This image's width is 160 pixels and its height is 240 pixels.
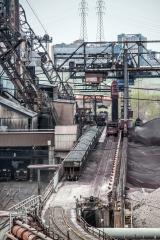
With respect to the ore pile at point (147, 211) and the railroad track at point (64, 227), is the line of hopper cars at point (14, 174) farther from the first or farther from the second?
the ore pile at point (147, 211)

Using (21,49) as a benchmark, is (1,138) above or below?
below

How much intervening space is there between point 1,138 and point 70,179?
1772cm

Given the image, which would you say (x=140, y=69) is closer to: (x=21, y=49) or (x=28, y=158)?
(x=28, y=158)

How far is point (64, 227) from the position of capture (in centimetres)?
2477

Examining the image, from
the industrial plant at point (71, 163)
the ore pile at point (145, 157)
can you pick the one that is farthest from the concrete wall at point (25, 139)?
the ore pile at point (145, 157)

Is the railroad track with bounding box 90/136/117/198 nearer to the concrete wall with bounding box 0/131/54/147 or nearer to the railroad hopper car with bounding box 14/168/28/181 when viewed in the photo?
the concrete wall with bounding box 0/131/54/147

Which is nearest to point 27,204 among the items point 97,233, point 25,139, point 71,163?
point 97,233

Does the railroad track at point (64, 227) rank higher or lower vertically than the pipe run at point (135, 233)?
lower

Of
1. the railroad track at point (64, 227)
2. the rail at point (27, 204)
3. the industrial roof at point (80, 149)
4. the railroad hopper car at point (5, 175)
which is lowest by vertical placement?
the railroad hopper car at point (5, 175)

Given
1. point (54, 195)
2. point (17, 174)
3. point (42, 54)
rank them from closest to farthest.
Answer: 1. point (54, 195)
2. point (17, 174)
3. point (42, 54)

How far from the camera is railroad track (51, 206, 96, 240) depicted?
74.2 ft

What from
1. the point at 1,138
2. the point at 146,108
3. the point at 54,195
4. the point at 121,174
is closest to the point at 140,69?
the point at 1,138

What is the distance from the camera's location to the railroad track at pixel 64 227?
22.6 m

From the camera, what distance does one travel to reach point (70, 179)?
36844 millimetres
